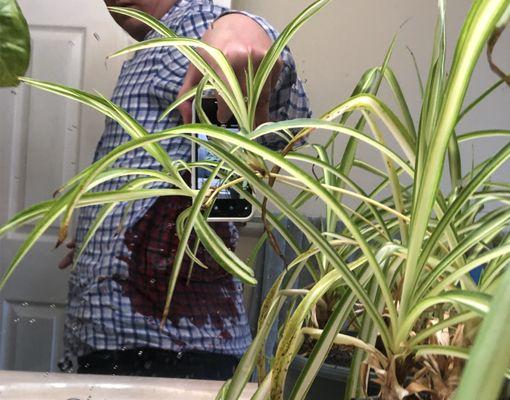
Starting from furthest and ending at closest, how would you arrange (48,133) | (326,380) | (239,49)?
(48,133) → (239,49) → (326,380)

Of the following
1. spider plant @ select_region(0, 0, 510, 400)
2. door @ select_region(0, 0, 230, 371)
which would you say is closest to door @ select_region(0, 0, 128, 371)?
door @ select_region(0, 0, 230, 371)

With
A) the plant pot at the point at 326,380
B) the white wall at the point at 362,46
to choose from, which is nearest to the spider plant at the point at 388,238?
the plant pot at the point at 326,380

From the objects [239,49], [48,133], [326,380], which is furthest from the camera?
[48,133]

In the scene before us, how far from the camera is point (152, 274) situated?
62cm

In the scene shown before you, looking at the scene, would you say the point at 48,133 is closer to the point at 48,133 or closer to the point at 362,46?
the point at 48,133

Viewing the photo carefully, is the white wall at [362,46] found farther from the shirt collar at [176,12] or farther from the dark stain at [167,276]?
the dark stain at [167,276]

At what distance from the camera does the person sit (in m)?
0.60

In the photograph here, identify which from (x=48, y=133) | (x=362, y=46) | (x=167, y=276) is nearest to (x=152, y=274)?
(x=167, y=276)

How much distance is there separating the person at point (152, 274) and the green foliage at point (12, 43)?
0.57ft

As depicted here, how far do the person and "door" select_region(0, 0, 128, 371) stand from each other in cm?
2

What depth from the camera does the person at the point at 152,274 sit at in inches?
23.6

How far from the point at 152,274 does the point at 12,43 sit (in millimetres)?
272

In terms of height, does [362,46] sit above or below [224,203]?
above

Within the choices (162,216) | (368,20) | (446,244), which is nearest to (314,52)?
(368,20)
